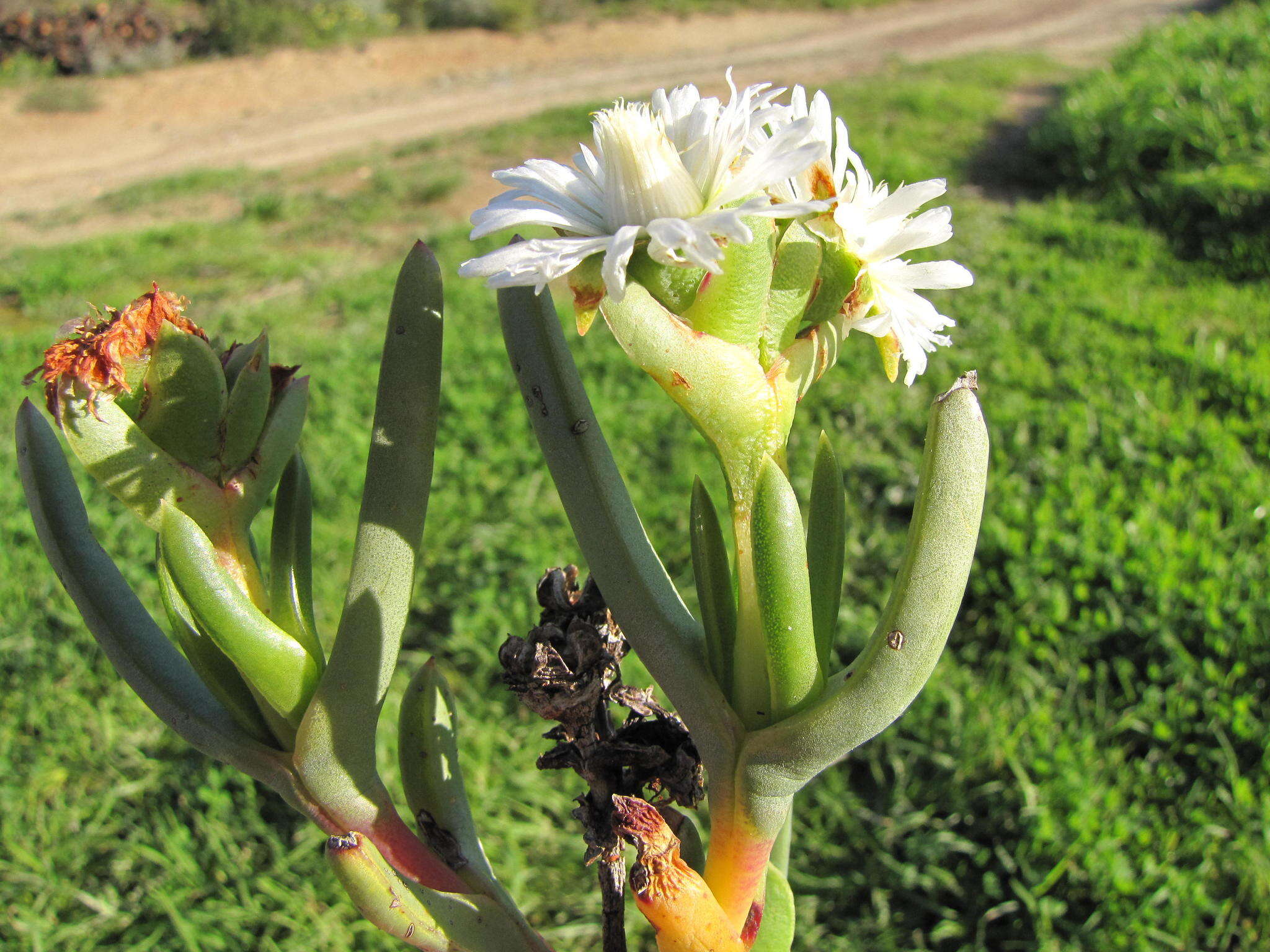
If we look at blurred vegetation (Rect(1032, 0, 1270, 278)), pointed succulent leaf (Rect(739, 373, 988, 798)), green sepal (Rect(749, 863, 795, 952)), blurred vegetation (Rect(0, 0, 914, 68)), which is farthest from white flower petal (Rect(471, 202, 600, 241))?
blurred vegetation (Rect(0, 0, 914, 68))

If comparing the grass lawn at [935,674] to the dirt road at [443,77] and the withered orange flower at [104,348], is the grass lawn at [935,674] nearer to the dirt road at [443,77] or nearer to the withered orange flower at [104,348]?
the withered orange flower at [104,348]

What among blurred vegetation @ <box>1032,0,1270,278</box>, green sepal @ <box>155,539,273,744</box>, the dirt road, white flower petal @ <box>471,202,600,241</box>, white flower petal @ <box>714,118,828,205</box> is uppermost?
the dirt road

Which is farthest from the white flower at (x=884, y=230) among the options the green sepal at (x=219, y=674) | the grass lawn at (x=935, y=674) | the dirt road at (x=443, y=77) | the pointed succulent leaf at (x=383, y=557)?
the dirt road at (x=443, y=77)

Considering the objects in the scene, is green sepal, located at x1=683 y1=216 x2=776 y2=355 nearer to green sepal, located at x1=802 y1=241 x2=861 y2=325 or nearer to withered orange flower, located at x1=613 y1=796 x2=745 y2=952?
green sepal, located at x1=802 y1=241 x2=861 y2=325

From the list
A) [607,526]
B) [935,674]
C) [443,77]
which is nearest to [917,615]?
[607,526]

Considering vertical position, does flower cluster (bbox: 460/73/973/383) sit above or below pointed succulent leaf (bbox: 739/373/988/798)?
above

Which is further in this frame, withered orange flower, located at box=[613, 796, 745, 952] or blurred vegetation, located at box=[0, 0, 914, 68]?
blurred vegetation, located at box=[0, 0, 914, 68]

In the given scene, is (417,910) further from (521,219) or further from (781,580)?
(521,219)
